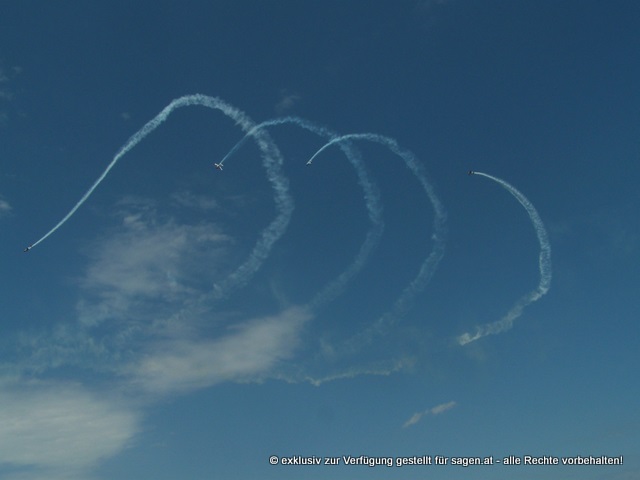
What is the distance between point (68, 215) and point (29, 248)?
8.36 m

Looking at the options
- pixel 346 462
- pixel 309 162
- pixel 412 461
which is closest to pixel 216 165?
pixel 309 162

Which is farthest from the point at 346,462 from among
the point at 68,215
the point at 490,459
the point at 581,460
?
the point at 68,215

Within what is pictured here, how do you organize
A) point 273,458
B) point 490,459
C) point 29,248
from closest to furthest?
point 29,248
point 490,459
point 273,458

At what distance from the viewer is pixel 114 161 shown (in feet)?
296

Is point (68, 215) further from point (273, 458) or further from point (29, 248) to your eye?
point (273, 458)

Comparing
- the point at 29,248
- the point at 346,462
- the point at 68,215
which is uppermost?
the point at 68,215

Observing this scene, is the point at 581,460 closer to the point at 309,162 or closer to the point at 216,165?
the point at 309,162

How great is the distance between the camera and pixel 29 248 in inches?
3455

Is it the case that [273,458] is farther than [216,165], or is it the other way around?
[273,458]

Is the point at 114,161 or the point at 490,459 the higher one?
the point at 114,161

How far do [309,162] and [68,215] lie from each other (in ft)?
134

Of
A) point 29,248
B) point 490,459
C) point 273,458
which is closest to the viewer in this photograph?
point 29,248

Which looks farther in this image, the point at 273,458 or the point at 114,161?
the point at 273,458

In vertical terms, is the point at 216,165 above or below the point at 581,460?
above
